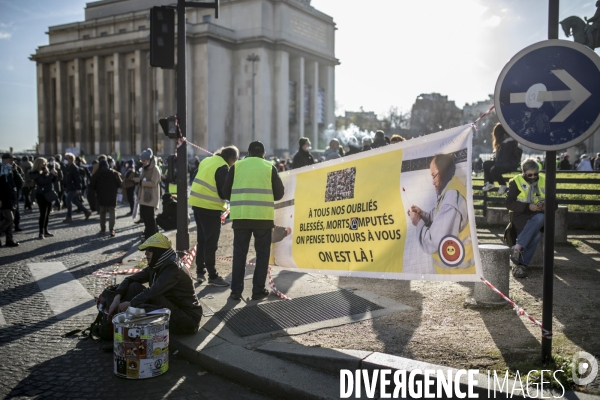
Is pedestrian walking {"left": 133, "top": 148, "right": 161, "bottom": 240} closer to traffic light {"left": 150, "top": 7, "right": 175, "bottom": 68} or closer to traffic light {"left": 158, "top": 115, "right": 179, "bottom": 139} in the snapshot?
traffic light {"left": 158, "top": 115, "right": 179, "bottom": 139}

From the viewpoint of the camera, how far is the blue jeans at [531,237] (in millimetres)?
7438

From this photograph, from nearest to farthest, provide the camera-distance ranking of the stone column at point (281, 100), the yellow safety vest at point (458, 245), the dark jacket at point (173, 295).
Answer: the yellow safety vest at point (458, 245) < the dark jacket at point (173, 295) < the stone column at point (281, 100)

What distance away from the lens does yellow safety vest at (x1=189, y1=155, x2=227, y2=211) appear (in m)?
7.50

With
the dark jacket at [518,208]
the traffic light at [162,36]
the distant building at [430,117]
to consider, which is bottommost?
the dark jacket at [518,208]

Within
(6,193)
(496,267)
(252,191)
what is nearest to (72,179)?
(6,193)

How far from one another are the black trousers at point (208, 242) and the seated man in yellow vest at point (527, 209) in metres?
3.95

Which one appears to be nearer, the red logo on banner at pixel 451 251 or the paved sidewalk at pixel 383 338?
the paved sidewalk at pixel 383 338

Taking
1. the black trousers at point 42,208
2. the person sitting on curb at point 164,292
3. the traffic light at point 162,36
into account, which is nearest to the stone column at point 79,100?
the black trousers at point 42,208

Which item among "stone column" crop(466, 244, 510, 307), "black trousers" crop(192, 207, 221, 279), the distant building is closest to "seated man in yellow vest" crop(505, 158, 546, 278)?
"stone column" crop(466, 244, 510, 307)

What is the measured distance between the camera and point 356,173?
6.01m

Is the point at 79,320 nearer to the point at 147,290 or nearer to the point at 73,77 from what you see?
the point at 147,290

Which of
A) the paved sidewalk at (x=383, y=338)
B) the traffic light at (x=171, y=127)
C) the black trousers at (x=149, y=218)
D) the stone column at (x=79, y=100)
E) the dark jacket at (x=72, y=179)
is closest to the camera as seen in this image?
the paved sidewalk at (x=383, y=338)

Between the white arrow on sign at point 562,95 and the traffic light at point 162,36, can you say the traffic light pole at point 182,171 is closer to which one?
the traffic light at point 162,36

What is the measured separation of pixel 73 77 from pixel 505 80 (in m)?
74.6
